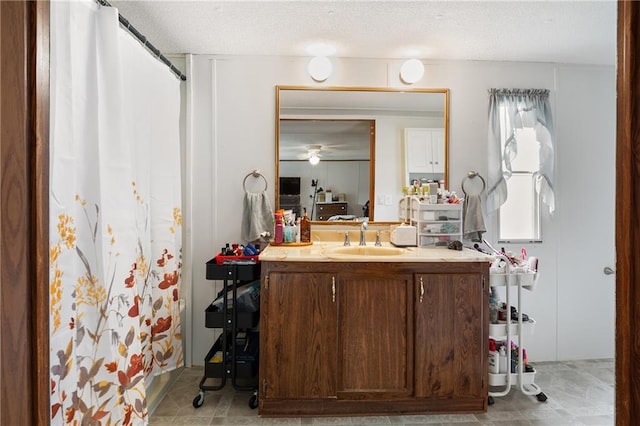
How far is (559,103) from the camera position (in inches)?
106

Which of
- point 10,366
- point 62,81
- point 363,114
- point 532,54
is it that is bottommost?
point 10,366

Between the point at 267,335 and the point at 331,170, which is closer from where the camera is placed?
the point at 267,335

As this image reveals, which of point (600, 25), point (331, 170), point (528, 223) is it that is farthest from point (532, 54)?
point (331, 170)

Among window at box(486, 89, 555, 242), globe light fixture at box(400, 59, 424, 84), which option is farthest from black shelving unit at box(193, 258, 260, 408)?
window at box(486, 89, 555, 242)

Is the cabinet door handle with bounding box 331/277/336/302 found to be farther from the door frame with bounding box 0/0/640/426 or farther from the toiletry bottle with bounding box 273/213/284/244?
the door frame with bounding box 0/0/640/426

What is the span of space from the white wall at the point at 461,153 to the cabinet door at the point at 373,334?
2.57 feet

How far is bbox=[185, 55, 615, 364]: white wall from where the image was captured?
8.54 feet

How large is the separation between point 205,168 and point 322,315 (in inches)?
55.1

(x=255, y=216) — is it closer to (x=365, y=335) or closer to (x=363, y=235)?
(x=363, y=235)

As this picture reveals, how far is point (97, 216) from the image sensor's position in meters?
1.39

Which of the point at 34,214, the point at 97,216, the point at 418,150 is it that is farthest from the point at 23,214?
the point at 418,150

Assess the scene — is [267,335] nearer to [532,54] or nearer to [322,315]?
[322,315]

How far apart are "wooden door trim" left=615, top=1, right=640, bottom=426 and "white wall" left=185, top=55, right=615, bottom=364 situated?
6.25 feet

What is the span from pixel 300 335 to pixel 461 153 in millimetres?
1779
